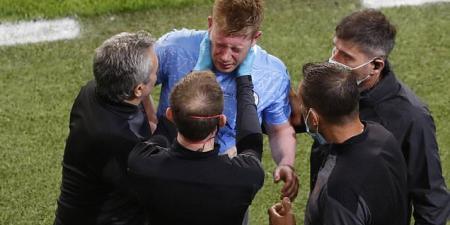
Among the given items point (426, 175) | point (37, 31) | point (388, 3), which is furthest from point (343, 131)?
point (388, 3)

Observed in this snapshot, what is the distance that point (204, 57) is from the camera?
4.31 meters

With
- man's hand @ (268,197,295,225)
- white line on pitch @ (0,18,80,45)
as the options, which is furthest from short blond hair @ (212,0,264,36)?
white line on pitch @ (0,18,80,45)

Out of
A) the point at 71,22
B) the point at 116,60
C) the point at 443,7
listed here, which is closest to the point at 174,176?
the point at 116,60

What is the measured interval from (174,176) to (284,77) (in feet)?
3.65

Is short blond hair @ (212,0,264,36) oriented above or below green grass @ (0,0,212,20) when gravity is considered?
above

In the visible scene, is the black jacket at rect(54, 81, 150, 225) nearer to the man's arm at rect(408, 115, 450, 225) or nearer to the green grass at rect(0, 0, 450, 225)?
the man's arm at rect(408, 115, 450, 225)

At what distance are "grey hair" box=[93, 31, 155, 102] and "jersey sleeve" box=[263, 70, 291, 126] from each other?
83cm

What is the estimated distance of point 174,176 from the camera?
11.9ft

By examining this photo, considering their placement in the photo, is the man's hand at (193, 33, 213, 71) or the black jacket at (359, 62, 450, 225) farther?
the man's hand at (193, 33, 213, 71)

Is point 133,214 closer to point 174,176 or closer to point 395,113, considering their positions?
point 174,176

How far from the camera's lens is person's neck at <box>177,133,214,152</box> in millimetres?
3656

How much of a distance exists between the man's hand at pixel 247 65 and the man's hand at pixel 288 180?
23.0 inches

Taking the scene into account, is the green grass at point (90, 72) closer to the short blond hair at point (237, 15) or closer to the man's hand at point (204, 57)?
the man's hand at point (204, 57)

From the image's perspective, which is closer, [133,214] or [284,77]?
[133,214]
